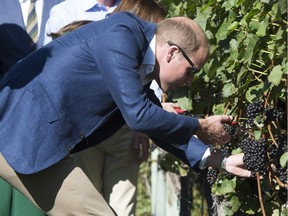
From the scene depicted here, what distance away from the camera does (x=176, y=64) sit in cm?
463

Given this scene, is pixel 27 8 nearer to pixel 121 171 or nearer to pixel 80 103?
pixel 121 171

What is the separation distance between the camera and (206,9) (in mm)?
5625

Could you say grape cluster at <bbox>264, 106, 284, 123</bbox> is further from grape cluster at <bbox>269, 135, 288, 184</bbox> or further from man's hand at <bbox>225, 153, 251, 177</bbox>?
man's hand at <bbox>225, 153, 251, 177</bbox>

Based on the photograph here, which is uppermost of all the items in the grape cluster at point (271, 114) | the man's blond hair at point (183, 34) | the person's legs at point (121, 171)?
the man's blond hair at point (183, 34)

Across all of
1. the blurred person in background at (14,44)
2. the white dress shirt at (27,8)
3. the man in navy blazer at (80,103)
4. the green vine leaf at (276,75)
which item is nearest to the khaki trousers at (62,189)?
the man in navy blazer at (80,103)

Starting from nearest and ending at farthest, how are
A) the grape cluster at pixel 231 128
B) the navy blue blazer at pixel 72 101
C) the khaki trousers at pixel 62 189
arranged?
the navy blue blazer at pixel 72 101 → the khaki trousers at pixel 62 189 → the grape cluster at pixel 231 128

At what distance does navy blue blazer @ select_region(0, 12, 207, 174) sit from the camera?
4.51m

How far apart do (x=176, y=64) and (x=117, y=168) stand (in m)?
1.91

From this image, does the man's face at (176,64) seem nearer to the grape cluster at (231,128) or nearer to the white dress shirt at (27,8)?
the grape cluster at (231,128)

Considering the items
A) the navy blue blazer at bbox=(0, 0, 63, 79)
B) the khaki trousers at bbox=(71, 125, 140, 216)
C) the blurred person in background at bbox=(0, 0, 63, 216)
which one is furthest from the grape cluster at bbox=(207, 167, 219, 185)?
the navy blue blazer at bbox=(0, 0, 63, 79)

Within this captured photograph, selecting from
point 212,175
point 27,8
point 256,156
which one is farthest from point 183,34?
point 27,8

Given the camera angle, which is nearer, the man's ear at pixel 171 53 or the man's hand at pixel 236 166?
the man's ear at pixel 171 53

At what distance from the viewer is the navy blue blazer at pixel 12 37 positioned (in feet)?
20.5

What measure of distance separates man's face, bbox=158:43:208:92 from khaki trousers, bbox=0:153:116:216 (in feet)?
1.97
